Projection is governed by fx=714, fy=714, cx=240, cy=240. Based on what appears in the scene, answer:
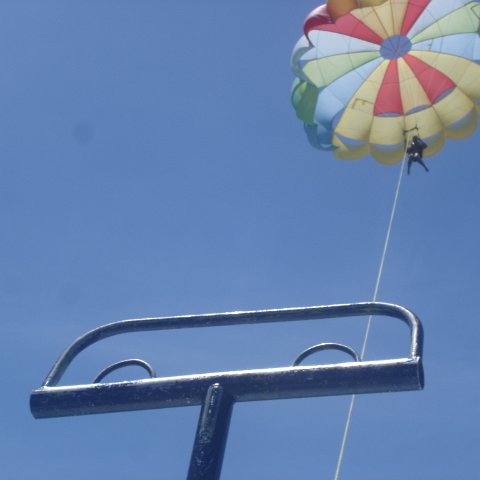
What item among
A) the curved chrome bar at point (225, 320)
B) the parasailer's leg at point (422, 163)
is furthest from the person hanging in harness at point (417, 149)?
the curved chrome bar at point (225, 320)

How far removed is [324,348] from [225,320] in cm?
23

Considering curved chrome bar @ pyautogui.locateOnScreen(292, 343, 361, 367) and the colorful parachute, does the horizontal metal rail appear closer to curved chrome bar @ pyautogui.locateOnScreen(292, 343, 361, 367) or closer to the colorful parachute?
curved chrome bar @ pyautogui.locateOnScreen(292, 343, 361, 367)

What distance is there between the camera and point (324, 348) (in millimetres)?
1486

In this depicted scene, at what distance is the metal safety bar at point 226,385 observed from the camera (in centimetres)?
132

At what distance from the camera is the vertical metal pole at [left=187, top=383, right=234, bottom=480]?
1307mm

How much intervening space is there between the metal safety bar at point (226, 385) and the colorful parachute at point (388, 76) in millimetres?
9656

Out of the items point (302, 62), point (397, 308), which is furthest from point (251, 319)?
point (302, 62)

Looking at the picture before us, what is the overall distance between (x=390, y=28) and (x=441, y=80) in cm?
113

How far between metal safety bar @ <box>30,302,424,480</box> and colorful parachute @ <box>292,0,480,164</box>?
31.7 feet

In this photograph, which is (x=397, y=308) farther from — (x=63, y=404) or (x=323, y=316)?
(x=63, y=404)

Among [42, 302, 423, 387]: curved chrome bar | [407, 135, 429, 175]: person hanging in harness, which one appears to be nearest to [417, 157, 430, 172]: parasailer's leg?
[407, 135, 429, 175]: person hanging in harness

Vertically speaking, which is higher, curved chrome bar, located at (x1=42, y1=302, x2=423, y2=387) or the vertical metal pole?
curved chrome bar, located at (x1=42, y1=302, x2=423, y2=387)

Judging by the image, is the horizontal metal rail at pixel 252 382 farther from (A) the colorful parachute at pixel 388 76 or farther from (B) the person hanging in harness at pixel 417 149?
(B) the person hanging in harness at pixel 417 149

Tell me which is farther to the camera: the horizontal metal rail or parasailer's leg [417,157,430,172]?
parasailer's leg [417,157,430,172]
